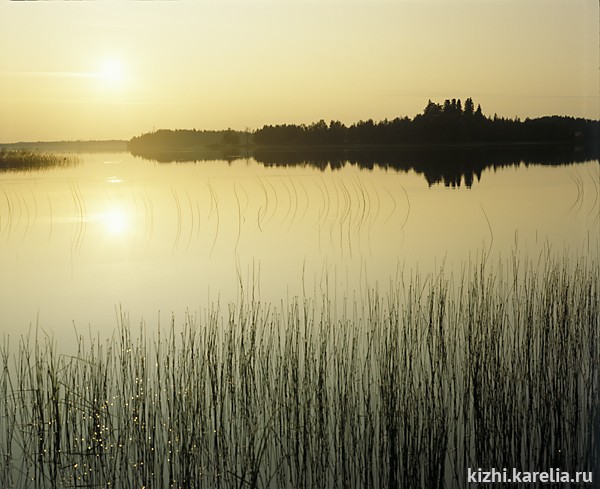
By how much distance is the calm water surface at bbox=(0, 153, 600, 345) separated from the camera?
23.1 ft

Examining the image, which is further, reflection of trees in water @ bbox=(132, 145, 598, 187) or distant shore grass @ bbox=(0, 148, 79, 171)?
reflection of trees in water @ bbox=(132, 145, 598, 187)

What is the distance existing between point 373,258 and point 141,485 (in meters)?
→ 4.90

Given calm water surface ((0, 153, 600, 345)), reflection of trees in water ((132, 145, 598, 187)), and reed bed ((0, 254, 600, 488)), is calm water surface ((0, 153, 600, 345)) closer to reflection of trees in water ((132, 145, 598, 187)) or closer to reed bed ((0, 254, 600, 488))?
reed bed ((0, 254, 600, 488))

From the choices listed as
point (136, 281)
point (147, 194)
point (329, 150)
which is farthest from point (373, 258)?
point (329, 150)

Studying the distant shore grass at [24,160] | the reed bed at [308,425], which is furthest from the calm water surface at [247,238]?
the distant shore grass at [24,160]

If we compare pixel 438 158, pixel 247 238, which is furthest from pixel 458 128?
pixel 247 238

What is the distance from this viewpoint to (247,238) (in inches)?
400

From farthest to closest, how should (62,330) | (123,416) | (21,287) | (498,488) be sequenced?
(21,287)
(62,330)
(123,416)
(498,488)

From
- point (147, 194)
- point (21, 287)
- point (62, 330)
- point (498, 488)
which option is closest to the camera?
point (498, 488)

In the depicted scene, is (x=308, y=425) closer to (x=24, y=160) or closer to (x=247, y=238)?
(x=247, y=238)

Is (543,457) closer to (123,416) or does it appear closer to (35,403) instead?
(123,416)

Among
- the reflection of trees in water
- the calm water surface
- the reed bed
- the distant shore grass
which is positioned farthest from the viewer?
the reflection of trees in water

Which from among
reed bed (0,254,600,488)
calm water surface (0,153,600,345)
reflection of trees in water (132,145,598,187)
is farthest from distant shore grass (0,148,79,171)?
reed bed (0,254,600,488)

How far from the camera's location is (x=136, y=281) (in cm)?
786
